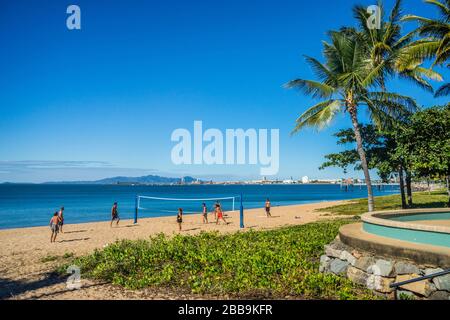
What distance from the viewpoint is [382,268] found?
739 cm

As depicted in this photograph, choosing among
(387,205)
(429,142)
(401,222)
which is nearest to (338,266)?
(401,222)

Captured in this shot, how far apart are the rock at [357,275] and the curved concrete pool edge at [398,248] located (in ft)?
1.84

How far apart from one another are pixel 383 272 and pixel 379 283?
29 cm

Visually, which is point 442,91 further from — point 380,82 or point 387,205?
point 387,205

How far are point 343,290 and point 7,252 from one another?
14939 mm

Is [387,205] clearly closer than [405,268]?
No

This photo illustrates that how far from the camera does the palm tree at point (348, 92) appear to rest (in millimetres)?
18781

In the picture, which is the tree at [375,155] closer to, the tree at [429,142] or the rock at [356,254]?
the tree at [429,142]

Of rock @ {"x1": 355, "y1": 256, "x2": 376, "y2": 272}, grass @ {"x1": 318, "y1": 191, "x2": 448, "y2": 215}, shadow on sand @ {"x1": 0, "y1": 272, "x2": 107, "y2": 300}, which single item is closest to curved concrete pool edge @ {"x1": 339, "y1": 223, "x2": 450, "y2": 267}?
rock @ {"x1": 355, "y1": 256, "x2": 376, "y2": 272}

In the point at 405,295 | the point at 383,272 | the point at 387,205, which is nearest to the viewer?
the point at 405,295

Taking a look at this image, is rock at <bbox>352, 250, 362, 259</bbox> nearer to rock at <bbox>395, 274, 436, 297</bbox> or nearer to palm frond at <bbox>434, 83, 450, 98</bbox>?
rock at <bbox>395, 274, 436, 297</bbox>
